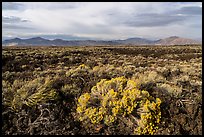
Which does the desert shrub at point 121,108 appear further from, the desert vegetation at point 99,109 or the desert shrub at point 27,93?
the desert shrub at point 27,93

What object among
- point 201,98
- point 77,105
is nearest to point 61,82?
point 77,105

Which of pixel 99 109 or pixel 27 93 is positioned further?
pixel 27 93

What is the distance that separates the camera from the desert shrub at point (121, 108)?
24.4 ft

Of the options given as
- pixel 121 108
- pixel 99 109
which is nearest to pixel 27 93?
pixel 99 109

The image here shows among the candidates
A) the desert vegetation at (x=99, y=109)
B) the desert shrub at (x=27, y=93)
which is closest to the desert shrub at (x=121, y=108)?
the desert vegetation at (x=99, y=109)

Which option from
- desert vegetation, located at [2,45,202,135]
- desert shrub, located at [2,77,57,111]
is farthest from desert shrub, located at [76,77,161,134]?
desert shrub, located at [2,77,57,111]

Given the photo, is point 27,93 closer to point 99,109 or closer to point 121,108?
point 99,109

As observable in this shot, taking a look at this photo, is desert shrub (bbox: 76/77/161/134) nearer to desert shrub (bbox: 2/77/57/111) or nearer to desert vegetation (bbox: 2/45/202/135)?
desert vegetation (bbox: 2/45/202/135)

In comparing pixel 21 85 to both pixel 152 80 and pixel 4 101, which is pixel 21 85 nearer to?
pixel 4 101

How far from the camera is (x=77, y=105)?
7.88 m

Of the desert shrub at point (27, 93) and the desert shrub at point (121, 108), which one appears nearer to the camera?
the desert shrub at point (121, 108)

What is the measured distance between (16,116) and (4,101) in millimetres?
575

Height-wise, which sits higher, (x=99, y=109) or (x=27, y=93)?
(x=27, y=93)

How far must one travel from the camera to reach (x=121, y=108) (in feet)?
25.1
